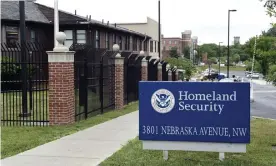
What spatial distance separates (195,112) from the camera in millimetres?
6770

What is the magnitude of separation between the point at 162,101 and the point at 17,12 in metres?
21.9

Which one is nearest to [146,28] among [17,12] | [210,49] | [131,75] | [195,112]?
[17,12]

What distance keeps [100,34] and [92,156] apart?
2476cm

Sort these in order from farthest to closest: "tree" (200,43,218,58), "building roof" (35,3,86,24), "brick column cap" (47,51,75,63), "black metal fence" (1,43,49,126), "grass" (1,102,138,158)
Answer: "tree" (200,43,218,58)
"building roof" (35,3,86,24)
"black metal fence" (1,43,49,126)
"brick column cap" (47,51,75,63)
"grass" (1,102,138,158)

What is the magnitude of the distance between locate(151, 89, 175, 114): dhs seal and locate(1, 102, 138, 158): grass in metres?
2.99

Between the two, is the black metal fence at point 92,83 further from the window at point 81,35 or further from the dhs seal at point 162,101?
the window at point 81,35

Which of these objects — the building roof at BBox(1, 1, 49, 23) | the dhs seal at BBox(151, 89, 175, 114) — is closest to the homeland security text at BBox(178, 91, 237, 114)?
the dhs seal at BBox(151, 89, 175, 114)

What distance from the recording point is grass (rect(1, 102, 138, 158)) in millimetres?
8188

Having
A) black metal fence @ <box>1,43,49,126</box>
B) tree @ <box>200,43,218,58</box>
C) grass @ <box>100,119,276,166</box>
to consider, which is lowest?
grass @ <box>100,119,276,166</box>

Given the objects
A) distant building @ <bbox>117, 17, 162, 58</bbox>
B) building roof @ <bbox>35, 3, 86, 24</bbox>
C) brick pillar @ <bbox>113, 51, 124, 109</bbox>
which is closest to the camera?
brick pillar @ <bbox>113, 51, 124, 109</bbox>

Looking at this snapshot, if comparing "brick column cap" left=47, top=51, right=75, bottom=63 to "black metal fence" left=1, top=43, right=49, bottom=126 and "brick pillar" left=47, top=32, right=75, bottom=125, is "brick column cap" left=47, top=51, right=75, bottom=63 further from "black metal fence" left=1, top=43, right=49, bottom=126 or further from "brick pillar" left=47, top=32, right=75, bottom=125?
"black metal fence" left=1, top=43, right=49, bottom=126

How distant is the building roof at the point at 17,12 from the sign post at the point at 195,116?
20.0 meters

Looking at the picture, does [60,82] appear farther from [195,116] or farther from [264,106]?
[264,106]

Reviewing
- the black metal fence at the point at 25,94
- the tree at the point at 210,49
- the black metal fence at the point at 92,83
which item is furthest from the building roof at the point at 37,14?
the tree at the point at 210,49
